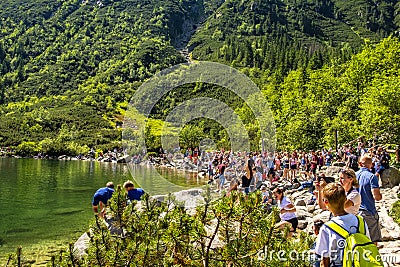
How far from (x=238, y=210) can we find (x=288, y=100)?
1603 inches

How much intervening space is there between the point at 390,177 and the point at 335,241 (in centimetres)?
1374

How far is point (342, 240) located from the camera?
347cm

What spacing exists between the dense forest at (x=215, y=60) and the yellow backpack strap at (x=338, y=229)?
60.5 feet

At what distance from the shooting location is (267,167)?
74.5 feet

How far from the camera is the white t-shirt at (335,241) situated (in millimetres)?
3497

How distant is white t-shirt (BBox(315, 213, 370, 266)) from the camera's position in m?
3.50

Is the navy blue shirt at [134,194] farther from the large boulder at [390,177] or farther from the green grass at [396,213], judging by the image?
the large boulder at [390,177]

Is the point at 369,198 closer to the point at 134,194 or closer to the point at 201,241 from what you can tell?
the point at 201,241

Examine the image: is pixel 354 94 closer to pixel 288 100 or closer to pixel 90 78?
pixel 288 100

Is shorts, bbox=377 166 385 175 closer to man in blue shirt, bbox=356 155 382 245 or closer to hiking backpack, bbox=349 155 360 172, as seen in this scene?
hiking backpack, bbox=349 155 360 172

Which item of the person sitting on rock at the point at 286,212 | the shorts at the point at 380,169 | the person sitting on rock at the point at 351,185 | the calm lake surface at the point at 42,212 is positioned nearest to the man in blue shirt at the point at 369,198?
the person sitting on rock at the point at 351,185

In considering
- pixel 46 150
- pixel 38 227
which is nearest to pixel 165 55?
pixel 46 150

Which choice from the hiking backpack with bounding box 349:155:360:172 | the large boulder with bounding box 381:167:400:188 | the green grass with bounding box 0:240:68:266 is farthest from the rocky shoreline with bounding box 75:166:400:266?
the green grass with bounding box 0:240:68:266

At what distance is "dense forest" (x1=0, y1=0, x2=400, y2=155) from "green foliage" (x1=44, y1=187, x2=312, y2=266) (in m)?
19.1
